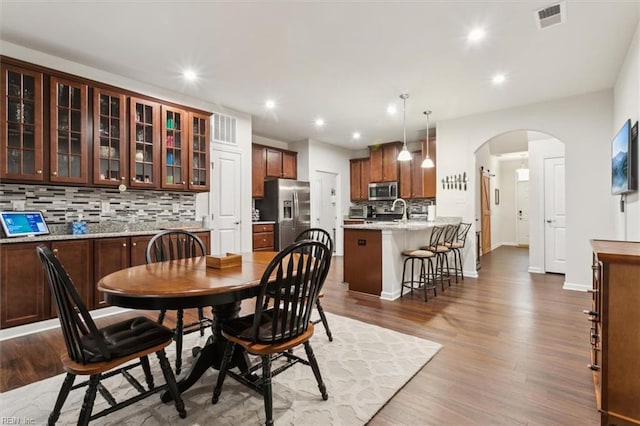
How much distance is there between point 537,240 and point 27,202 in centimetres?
728

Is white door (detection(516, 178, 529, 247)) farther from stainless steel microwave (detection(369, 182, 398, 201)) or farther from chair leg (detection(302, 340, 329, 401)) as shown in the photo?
chair leg (detection(302, 340, 329, 401))

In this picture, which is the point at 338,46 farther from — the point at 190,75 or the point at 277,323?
the point at 277,323

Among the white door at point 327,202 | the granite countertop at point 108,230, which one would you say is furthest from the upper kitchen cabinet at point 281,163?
the granite countertop at point 108,230

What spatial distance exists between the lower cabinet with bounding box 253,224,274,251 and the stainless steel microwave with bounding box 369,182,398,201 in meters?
2.75

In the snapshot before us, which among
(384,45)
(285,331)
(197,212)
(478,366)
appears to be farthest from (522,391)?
(197,212)

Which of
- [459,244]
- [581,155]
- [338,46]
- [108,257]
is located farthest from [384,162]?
[108,257]

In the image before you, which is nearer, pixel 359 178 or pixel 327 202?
pixel 327 202

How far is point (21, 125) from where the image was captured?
288 centimetres

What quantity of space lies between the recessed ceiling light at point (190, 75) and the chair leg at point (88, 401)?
3226 mm

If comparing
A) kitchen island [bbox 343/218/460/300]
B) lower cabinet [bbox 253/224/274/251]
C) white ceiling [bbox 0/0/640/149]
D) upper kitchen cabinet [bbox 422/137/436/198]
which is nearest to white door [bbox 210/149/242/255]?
lower cabinet [bbox 253/224/274/251]

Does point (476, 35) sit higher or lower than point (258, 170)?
higher

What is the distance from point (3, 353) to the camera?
2414 millimetres

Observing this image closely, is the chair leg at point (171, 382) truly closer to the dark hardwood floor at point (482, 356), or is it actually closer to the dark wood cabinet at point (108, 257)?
the dark hardwood floor at point (482, 356)

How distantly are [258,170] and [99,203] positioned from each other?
292cm
